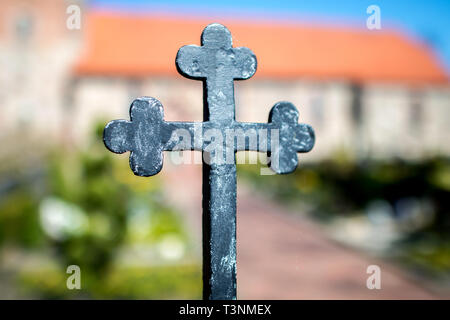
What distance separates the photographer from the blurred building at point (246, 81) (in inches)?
890

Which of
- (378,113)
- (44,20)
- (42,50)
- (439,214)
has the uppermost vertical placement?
(44,20)

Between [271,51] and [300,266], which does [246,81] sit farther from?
[300,266]

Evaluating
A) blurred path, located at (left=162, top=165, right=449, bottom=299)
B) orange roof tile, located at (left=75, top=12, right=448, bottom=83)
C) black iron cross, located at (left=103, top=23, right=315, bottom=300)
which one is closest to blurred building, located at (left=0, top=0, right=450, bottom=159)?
orange roof tile, located at (left=75, top=12, right=448, bottom=83)

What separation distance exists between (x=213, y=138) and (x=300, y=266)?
563 cm

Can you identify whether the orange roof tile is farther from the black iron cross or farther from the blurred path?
the black iron cross

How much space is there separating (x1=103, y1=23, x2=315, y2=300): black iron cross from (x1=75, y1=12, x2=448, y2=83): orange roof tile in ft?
74.8

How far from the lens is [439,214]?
27.6 ft

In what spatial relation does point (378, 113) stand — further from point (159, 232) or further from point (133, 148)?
point (133, 148)

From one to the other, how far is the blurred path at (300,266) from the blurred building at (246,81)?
12998 mm

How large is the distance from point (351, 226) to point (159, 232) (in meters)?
4.65

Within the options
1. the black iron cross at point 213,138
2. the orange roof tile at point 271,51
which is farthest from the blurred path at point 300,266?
the orange roof tile at point 271,51

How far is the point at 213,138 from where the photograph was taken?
1491 mm

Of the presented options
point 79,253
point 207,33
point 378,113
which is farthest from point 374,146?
point 207,33

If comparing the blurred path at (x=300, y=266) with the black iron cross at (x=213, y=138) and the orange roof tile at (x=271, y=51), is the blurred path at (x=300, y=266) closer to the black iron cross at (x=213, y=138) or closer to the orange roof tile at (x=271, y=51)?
the black iron cross at (x=213, y=138)
